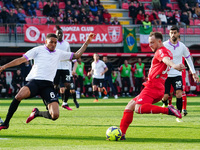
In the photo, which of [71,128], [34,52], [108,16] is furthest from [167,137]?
[108,16]

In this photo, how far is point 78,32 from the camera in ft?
87.3

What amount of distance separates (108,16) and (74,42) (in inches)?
198

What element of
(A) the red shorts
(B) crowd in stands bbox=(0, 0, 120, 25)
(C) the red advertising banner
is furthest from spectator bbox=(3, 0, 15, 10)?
(A) the red shorts

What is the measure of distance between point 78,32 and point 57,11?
8.67 feet

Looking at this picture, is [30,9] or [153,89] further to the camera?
[30,9]

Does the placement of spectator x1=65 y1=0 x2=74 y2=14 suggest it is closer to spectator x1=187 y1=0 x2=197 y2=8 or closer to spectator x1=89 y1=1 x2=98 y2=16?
spectator x1=89 y1=1 x2=98 y2=16

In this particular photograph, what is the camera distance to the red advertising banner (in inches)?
1015

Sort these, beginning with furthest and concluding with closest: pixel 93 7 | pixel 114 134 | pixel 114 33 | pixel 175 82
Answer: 1. pixel 93 7
2. pixel 114 33
3. pixel 175 82
4. pixel 114 134

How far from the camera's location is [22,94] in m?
8.81

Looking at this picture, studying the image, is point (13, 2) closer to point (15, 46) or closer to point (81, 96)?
point (15, 46)

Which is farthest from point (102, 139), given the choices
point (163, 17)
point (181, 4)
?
point (181, 4)

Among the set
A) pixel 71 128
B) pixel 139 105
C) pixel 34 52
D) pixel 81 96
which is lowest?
pixel 81 96

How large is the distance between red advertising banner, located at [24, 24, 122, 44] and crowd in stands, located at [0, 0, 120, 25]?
3.25ft

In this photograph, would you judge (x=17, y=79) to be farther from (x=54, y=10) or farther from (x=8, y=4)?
(x=54, y=10)
